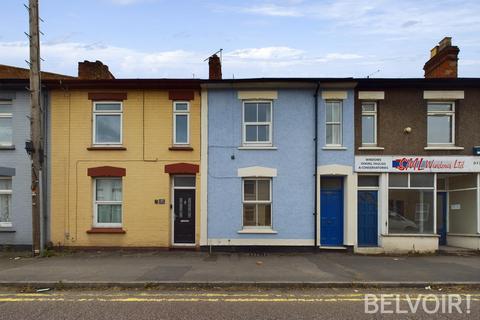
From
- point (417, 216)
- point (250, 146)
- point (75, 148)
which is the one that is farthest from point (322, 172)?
point (75, 148)

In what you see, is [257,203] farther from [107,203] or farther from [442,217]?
[442,217]

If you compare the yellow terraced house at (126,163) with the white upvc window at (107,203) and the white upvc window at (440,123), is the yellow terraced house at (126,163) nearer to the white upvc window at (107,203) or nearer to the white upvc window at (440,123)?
the white upvc window at (107,203)

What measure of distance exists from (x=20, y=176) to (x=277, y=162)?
9.22 m

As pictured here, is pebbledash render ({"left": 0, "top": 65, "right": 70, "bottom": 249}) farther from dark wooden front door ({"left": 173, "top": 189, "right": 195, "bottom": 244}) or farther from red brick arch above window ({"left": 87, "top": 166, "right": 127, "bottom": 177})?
dark wooden front door ({"left": 173, "top": 189, "right": 195, "bottom": 244})

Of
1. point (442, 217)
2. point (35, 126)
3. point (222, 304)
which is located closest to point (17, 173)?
point (35, 126)

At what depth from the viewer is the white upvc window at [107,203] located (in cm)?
1326

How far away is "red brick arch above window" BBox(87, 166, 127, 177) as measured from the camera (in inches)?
513

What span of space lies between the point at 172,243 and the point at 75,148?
4917 mm

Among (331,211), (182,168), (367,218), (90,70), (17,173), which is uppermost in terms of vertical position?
(90,70)

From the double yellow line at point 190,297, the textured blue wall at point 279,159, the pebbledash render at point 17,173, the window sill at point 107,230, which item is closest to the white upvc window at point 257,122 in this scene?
the textured blue wall at point 279,159

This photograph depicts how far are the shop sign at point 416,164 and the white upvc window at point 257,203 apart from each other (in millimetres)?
3342

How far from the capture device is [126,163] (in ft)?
43.0

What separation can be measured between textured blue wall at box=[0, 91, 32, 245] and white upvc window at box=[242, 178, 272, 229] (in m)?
7.70

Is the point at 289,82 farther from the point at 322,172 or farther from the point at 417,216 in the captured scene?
the point at 417,216
